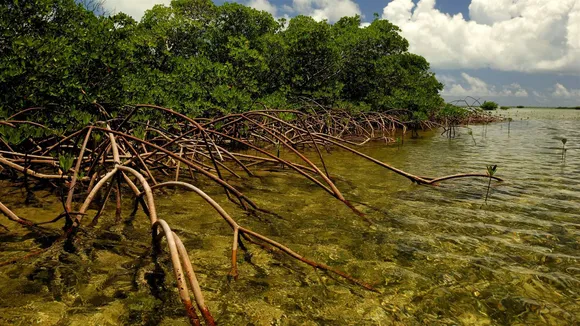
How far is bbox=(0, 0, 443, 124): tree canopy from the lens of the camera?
4539mm

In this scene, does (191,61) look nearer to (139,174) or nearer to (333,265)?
(139,174)

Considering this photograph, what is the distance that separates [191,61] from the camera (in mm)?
9727

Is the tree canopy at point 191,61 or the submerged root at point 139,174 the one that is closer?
the submerged root at point 139,174

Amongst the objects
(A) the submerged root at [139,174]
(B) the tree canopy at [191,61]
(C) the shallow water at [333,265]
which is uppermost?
(B) the tree canopy at [191,61]

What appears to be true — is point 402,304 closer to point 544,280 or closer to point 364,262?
point 364,262

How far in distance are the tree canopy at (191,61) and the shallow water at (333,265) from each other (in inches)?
61.4

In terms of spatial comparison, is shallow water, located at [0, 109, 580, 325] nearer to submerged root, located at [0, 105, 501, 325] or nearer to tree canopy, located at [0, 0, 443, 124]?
submerged root, located at [0, 105, 501, 325]

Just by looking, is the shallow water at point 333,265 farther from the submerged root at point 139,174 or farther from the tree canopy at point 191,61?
the tree canopy at point 191,61

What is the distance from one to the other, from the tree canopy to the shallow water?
1.56m

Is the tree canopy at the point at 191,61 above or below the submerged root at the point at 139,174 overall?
above

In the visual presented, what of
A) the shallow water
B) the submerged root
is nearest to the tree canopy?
the submerged root

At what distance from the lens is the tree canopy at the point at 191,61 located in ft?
14.9

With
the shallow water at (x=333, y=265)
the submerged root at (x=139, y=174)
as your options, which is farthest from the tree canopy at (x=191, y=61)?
the shallow water at (x=333, y=265)

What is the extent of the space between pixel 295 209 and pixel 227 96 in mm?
5938
